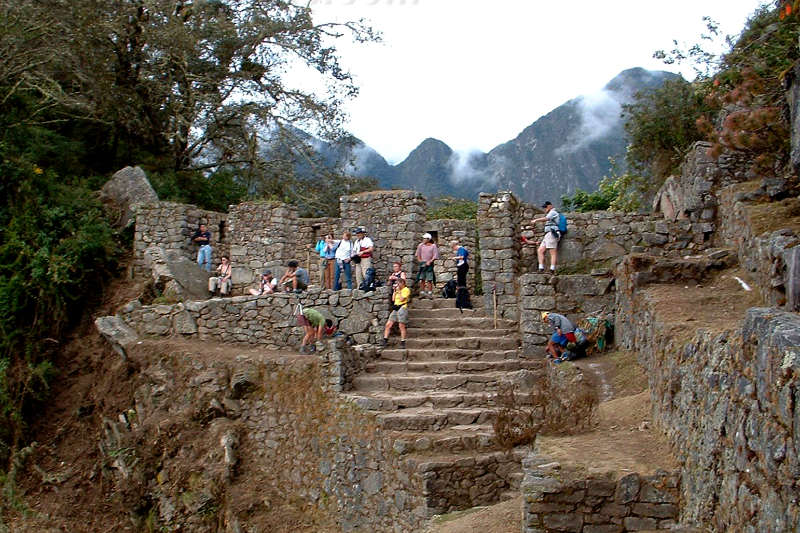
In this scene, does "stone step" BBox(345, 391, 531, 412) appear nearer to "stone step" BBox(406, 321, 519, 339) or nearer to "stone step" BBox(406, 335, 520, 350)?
"stone step" BBox(406, 335, 520, 350)

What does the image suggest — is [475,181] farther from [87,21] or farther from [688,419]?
[688,419]

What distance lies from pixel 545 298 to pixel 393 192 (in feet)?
15.1

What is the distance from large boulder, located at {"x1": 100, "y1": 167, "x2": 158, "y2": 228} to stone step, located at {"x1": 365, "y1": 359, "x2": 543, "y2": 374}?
28.0 ft

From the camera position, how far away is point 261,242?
16688 millimetres

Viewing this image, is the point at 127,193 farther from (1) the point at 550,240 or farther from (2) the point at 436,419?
(2) the point at 436,419

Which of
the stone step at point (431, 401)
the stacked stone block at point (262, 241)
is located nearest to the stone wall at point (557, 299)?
the stone step at point (431, 401)

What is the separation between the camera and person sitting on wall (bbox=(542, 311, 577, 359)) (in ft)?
37.7

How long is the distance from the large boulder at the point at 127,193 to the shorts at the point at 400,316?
783 cm

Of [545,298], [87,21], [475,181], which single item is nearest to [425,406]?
[545,298]

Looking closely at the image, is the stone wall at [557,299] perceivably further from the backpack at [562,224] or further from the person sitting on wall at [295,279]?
the person sitting on wall at [295,279]

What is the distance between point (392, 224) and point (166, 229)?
18.1ft

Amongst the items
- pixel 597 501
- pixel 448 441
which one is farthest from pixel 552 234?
pixel 597 501

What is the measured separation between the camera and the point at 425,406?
10414 millimetres

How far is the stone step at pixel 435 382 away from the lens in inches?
432
